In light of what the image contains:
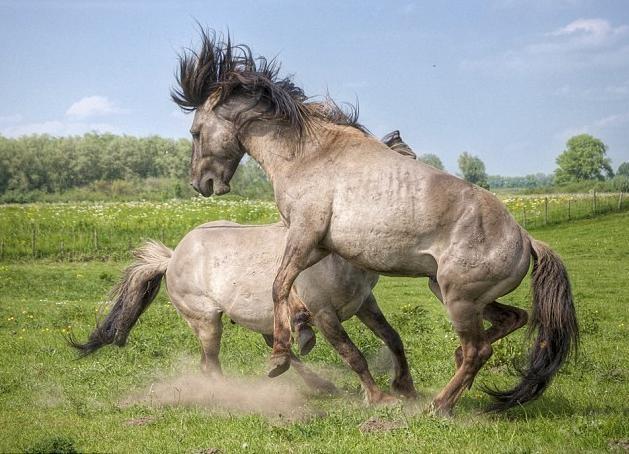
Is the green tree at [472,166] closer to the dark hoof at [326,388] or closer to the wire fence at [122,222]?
the wire fence at [122,222]

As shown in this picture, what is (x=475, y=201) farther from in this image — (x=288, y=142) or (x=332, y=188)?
(x=288, y=142)

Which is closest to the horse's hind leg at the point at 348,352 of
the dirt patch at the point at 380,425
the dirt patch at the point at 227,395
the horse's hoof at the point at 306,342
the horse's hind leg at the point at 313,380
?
the horse's hoof at the point at 306,342

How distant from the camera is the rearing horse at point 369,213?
21.0 feet

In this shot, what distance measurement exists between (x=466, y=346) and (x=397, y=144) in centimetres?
213

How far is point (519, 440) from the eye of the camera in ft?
19.3

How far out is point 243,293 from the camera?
8.46 m

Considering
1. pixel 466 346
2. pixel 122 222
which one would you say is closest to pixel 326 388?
pixel 466 346

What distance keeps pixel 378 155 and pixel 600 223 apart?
26.5m

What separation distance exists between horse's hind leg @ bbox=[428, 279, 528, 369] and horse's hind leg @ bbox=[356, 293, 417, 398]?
112 cm

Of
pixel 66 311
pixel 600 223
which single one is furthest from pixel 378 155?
pixel 600 223

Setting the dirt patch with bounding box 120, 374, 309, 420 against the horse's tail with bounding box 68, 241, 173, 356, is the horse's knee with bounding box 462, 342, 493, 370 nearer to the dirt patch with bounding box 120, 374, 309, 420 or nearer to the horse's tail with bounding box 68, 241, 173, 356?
the dirt patch with bounding box 120, 374, 309, 420

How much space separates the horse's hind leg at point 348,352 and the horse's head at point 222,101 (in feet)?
5.19

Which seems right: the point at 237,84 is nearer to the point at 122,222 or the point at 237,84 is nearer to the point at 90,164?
the point at 122,222

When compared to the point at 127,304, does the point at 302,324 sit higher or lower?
higher
